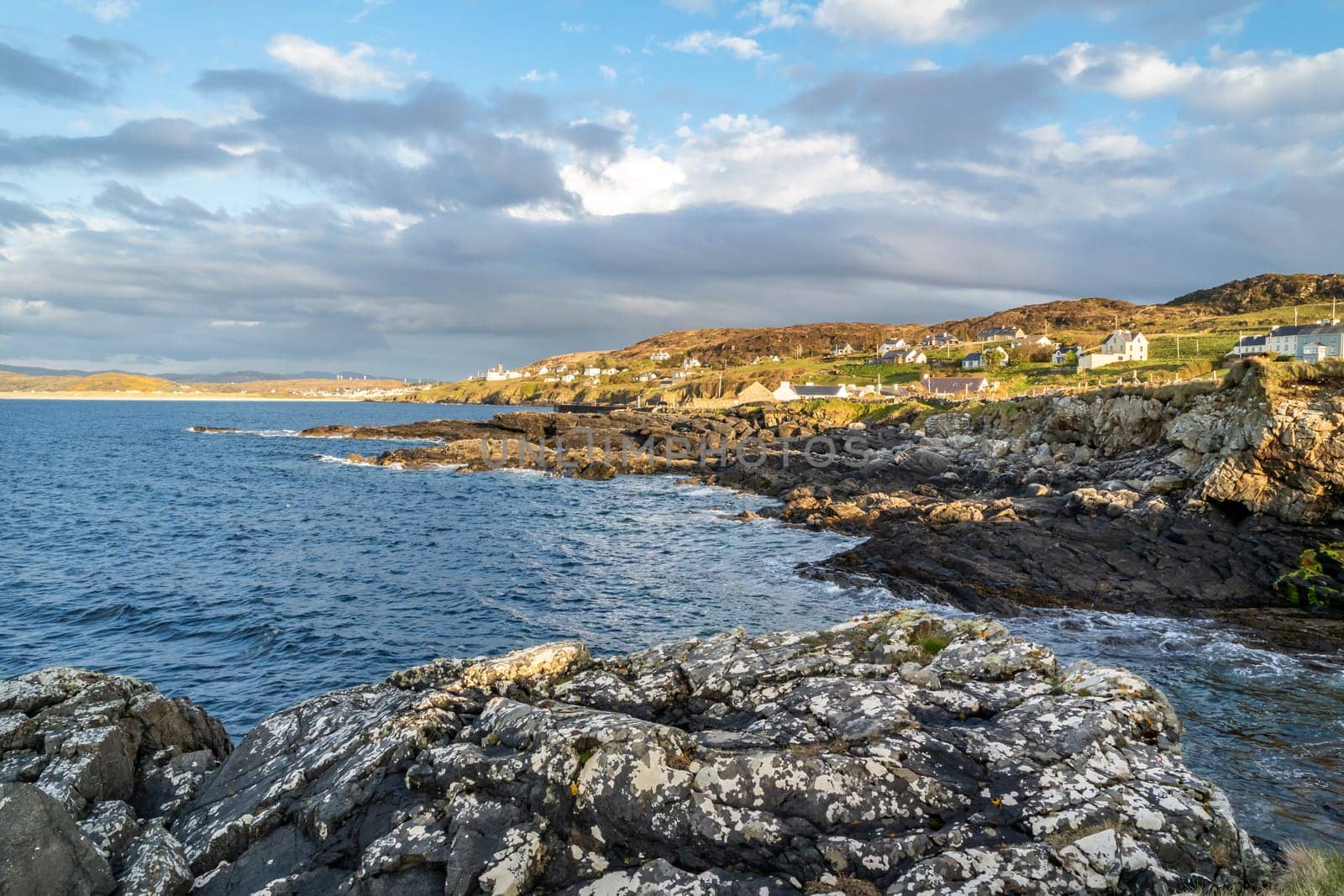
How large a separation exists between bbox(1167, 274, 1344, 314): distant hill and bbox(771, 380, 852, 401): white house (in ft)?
359

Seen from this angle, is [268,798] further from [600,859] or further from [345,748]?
[600,859]

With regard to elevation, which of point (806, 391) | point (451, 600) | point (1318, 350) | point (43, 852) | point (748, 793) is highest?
point (1318, 350)

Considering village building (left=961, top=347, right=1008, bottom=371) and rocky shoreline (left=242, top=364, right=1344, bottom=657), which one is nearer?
rocky shoreline (left=242, top=364, right=1344, bottom=657)

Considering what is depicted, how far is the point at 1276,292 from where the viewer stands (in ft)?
602

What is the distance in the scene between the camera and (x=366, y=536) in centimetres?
4088

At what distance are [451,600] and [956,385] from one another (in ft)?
343

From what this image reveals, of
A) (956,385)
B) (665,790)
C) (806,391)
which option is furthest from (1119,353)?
(665,790)

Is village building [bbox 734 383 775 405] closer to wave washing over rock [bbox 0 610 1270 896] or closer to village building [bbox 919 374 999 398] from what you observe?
village building [bbox 919 374 999 398]

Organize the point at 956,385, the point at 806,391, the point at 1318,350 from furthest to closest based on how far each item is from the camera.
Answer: the point at 806,391 → the point at 956,385 → the point at 1318,350

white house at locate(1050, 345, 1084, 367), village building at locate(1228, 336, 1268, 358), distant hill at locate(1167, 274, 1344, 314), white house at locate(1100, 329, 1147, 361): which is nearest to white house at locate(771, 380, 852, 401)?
white house at locate(1050, 345, 1084, 367)

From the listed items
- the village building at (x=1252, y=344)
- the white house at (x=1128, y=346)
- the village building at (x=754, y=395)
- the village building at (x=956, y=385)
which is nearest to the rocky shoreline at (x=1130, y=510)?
the village building at (x=956, y=385)

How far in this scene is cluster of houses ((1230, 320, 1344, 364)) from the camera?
67188 millimetres

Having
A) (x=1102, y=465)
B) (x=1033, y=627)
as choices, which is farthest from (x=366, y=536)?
(x=1102, y=465)

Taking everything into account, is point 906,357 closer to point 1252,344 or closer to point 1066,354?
point 1066,354
